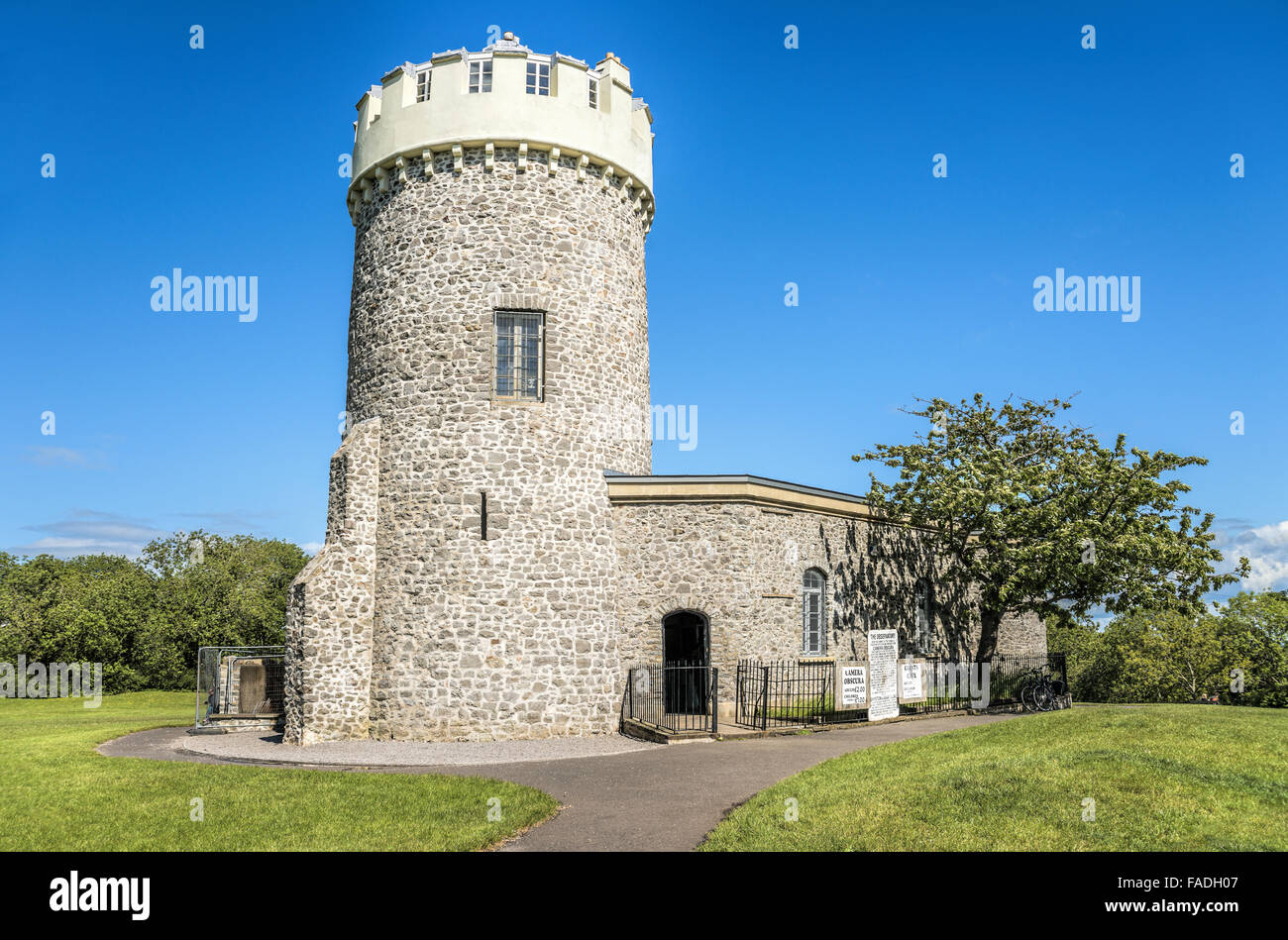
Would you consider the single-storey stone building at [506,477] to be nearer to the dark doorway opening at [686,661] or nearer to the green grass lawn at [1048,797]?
the dark doorway opening at [686,661]

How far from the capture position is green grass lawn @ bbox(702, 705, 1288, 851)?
711 cm

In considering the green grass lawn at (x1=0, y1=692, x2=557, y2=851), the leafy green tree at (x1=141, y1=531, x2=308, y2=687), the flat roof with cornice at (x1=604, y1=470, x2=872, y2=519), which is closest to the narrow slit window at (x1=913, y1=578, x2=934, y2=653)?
the flat roof with cornice at (x1=604, y1=470, x2=872, y2=519)

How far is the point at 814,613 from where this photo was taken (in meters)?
19.7

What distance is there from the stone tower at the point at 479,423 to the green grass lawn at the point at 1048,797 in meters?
7.40

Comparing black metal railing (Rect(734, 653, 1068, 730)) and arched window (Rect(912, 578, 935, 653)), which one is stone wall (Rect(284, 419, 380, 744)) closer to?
black metal railing (Rect(734, 653, 1068, 730))

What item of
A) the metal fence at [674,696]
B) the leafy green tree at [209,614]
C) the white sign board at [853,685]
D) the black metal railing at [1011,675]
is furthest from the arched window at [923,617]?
the leafy green tree at [209,614]

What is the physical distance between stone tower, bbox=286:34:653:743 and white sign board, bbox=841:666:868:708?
15.4 ft

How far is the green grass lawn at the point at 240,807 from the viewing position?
7.93 metres

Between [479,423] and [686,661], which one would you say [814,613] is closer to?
[686,661]

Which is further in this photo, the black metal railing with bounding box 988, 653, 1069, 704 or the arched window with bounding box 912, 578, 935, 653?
the arched window with bounding box 912, 578, 935, 653

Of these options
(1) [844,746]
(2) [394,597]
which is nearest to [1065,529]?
(1) [844,746]
